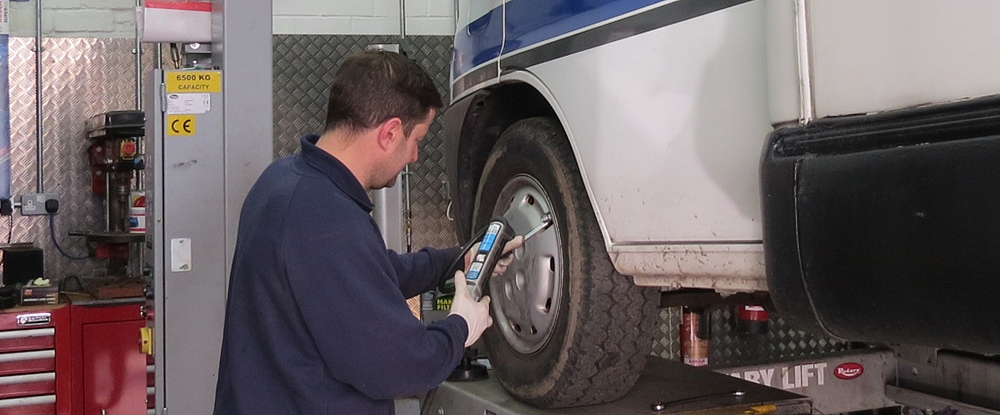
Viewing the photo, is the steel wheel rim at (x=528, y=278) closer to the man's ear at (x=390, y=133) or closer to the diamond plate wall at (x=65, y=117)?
the man's ear at (x=390, y=133)

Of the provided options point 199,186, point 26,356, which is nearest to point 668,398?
point 199,186

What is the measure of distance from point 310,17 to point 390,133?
4.54m

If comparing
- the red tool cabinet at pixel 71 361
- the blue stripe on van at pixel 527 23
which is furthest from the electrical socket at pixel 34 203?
the blue stripe on van at pixel 527 23

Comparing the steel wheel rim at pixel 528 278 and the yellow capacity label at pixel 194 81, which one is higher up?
the yellow capacity label at pixel 194 81

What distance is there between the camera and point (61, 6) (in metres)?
6.04

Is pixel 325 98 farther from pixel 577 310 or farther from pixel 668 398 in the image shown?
pixel 577 310

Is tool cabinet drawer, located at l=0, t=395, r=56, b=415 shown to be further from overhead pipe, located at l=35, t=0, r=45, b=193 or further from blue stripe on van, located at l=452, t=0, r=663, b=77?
blue stripe on van, located at l=452, t=0, r=663, b=77

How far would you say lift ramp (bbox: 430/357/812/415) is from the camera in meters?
2.49

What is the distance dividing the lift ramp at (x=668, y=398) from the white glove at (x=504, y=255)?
396mm

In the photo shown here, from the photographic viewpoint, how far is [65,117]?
5949 mm

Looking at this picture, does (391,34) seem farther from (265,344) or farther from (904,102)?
(904,102)

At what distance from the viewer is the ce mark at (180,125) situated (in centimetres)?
305

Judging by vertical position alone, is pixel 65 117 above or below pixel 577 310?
above

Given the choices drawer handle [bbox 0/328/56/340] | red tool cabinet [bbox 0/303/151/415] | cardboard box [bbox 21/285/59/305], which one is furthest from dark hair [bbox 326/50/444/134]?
cardboard box [bbox 21/285/59/305]
